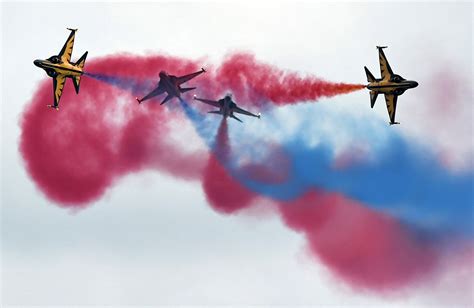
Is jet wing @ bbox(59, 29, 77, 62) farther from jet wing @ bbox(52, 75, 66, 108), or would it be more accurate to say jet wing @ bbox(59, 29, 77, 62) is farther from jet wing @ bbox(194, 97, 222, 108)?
jet wing @ bbox(194, 97, 222, 108)

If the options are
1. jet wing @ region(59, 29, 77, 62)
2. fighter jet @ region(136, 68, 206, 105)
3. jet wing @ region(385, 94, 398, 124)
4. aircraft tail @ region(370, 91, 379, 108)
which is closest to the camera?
jet wing @ region(59, 29, 77, 62)

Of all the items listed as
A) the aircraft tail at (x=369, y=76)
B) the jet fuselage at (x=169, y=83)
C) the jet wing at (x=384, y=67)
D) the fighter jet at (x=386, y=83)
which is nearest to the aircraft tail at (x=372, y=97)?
the fighter jet at (x=386, y=83)

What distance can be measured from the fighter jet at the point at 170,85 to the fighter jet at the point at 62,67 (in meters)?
5.33

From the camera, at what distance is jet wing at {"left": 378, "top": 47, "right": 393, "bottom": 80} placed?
151m

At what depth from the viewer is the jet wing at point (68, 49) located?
150250 mm

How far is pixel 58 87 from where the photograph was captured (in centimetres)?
15138

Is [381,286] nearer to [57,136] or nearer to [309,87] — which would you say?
[309,87]

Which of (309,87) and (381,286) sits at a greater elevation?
(309,87)

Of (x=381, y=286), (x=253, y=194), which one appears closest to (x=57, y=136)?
(x=253, y=194)

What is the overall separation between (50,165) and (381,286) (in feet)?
87.5

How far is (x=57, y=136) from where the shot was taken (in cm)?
15450

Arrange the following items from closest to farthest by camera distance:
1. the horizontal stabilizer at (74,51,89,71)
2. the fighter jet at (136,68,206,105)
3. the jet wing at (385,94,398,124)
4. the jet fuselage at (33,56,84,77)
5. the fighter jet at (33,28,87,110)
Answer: the jet fuselage at (33,56,84,77) < the fighter jet at (33,28,87,110) < the horizontal stabilizer at (74,51,89,71) < the fighter jet at (136,68,206,105) < the jet wing at (385,94,398,124)

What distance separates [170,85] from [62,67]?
814 centimetres

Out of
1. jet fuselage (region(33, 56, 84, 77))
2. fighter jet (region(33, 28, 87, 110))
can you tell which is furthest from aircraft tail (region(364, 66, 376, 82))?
jet fuselage (region(33, 56, 84, 77))
